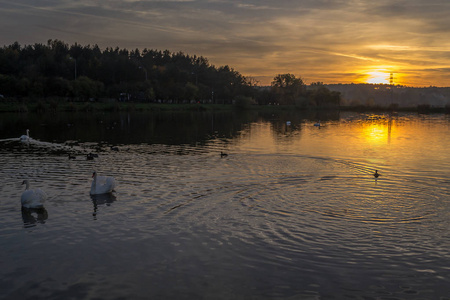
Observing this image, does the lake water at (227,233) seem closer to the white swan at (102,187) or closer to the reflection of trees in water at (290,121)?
the white swan at (102,187)

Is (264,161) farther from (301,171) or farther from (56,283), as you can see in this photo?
(56,283)

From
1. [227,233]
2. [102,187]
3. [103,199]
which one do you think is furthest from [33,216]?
[227,233]

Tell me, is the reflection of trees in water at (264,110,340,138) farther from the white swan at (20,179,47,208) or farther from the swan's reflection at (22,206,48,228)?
the swan's reflection at (22,206,48,228)

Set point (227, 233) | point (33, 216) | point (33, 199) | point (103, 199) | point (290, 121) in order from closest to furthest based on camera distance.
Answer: point (227, 233) < point (33, 216) < point (33, 199) < point (103, 199) < point (290, 121)

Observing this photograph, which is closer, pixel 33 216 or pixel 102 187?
pixel 33 216

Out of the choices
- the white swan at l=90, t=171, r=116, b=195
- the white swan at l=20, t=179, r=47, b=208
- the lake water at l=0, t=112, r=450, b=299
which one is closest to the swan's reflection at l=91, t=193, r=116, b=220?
the lake water at l=0, t=112, r=450, b=299

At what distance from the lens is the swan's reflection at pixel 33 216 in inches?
776

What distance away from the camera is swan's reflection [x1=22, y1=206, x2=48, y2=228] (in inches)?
776

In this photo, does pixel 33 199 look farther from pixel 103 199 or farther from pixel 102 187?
pixel 102 187

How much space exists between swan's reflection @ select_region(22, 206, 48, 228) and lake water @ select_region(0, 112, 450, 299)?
10 centimetres

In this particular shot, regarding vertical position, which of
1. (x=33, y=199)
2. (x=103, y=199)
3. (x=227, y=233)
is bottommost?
(x=227, y=233)

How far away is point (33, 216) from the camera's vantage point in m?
20.6

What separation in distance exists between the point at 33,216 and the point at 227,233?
9.61 m

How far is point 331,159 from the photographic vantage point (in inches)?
1577
